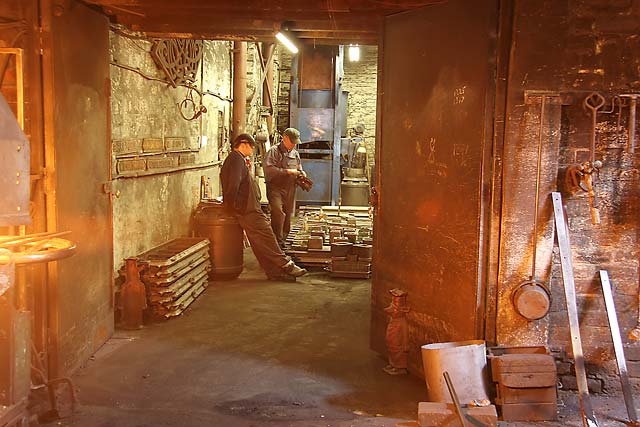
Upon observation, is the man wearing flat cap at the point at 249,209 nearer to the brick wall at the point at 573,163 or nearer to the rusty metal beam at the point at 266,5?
the rusty metal beam at the point at 266,5

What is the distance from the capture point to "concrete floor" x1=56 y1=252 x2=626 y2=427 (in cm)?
437

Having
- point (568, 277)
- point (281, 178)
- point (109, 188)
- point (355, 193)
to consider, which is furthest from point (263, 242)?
point (355, 193)

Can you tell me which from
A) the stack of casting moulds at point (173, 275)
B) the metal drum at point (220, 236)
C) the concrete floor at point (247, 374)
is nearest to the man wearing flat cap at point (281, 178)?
the metal drum at point (220, 236)

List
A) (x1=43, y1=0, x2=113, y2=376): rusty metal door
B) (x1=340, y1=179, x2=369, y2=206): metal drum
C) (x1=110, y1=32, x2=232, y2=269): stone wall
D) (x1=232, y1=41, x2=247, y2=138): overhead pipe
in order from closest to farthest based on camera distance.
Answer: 1. (x1=43, y1=0, x2=113, y2=376): rusty metal door
2. (x1=110, y1=32, x2=232, y2=269): stone wall
3. (x1=232, y1=41, x2=247, y2=138): overhead pipe
4. (x1=340, y1=179, x2=369, y2=206): metal drum

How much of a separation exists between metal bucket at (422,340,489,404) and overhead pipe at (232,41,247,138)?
288 inches

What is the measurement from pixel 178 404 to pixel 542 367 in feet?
8.38

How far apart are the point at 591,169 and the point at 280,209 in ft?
20.6

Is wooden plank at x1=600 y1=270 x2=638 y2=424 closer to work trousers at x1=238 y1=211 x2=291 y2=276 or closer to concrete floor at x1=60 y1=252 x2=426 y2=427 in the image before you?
concrete floor at x1=60 y1=252 x2=426 y2=427

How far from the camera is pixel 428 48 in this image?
4.94 m

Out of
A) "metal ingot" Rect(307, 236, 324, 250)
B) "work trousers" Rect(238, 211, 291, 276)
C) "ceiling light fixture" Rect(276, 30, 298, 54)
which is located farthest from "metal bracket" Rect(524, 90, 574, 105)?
"metal ingot" Rect(307, 236, 324, 250)

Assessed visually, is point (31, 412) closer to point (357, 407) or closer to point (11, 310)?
point (11, 310)

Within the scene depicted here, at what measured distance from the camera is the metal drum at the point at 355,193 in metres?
14.2

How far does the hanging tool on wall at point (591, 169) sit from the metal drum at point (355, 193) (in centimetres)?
983

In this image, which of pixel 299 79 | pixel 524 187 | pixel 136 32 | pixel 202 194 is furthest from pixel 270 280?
pixel 299 79
